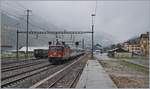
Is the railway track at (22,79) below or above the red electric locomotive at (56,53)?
below

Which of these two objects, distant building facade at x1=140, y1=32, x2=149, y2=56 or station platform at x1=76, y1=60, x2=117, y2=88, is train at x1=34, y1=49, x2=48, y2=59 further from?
distant building facade at x1=140, y1=32, x2=149, y2=56

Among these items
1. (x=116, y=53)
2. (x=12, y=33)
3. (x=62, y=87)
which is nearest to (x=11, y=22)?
(x=12, y=33)

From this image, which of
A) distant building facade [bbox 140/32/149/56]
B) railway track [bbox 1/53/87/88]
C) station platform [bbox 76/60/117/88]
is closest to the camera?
station platform [bbox 76/60/117/88]

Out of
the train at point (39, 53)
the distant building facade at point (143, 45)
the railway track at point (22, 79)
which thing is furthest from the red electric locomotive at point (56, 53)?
the distant building facade at point (143, 45)

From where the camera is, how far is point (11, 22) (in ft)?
387

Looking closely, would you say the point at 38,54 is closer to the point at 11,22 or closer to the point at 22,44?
the point at 11,22

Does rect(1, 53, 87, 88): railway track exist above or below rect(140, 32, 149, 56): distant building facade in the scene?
below

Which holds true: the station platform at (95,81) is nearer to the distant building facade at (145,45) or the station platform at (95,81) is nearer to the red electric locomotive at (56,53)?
the red electric locomotive at (56,53)

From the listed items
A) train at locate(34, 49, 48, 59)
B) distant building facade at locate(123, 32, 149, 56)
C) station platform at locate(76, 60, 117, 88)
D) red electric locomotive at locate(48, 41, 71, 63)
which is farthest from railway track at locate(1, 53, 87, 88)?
distant building facade at locate(123, 32, 149, 56)

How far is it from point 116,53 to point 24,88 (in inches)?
2706

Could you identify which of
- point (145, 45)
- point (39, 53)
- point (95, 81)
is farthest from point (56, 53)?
point (145, 45)

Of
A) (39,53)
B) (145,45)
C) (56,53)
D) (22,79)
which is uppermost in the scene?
(145,45)

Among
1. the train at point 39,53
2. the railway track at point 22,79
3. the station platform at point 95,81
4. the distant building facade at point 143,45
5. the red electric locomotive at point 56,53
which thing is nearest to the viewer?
the station platform at point 95,81

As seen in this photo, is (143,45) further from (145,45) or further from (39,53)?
(39,53)
